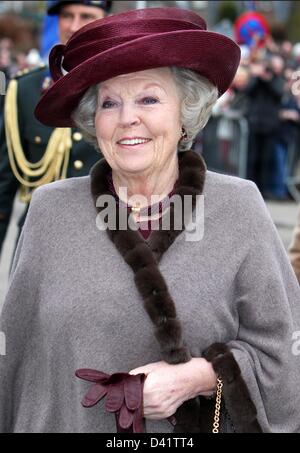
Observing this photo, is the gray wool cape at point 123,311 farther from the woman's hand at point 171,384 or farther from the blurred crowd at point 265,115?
the blurred crowd at point 265,115

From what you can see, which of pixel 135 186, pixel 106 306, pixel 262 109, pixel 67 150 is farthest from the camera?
pixel 262 109

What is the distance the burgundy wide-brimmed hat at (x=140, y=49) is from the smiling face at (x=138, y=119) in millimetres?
59

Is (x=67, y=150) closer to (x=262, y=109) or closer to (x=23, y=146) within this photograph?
(x=23, y=146)

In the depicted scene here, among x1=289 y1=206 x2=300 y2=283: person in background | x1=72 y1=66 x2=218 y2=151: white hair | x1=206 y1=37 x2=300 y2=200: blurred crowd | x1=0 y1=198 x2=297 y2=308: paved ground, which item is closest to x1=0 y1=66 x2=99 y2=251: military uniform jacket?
x1=289 y1=206 x2=300 y2=283: person in background

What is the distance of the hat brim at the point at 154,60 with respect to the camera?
281cm

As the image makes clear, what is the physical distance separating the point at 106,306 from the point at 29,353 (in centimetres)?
32

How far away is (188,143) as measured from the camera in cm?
315

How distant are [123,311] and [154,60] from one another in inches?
28.1

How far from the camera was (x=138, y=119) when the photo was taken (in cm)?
293

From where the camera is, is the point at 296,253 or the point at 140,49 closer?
the point at 140,49

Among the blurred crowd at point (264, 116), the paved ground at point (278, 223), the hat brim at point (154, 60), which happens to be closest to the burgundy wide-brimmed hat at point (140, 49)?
the hat brim at point (154, 60)

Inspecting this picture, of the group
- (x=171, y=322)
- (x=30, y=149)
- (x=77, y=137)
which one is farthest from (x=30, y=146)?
(x=171, y=322)

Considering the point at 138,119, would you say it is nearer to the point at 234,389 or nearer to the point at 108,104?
the point at 108,104
